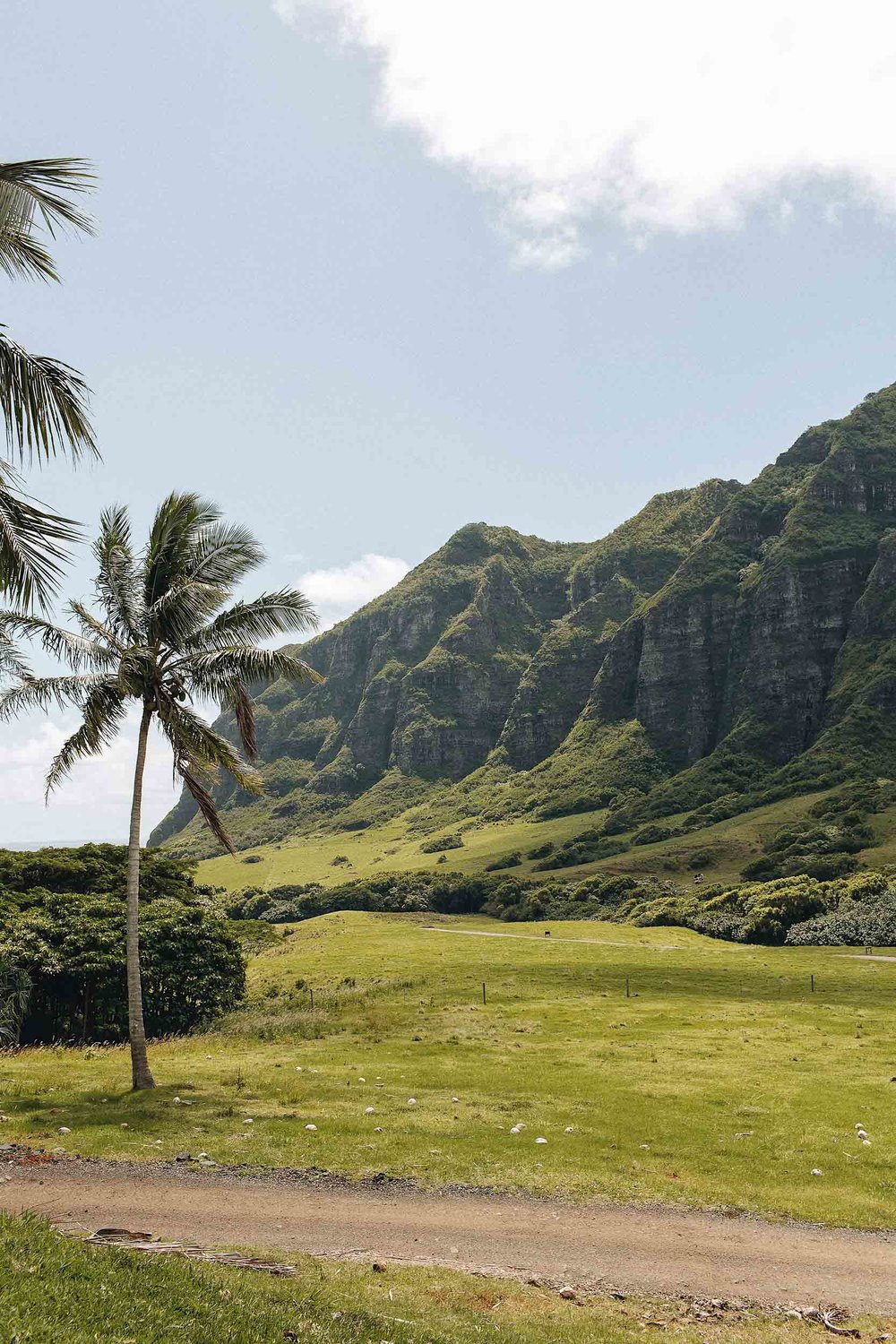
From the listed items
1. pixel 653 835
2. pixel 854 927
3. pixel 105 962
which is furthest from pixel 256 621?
pixel 653 835

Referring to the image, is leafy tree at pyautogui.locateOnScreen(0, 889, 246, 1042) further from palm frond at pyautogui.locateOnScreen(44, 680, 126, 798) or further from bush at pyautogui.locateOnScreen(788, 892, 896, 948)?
bush at pyautogui.locateOnScreen(788, 892, 896, 948)

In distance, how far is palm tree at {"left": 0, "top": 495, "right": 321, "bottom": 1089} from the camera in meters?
23.2

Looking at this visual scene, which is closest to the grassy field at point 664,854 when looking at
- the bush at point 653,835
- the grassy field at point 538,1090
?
the bush at point 653,835

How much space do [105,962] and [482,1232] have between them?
80.2ft

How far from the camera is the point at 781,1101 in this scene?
2261 cm

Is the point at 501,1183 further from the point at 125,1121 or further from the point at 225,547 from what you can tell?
the point at 225,547

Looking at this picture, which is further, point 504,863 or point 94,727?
point 504,863

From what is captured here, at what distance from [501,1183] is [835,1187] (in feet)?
22.2

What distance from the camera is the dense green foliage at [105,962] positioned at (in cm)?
3338

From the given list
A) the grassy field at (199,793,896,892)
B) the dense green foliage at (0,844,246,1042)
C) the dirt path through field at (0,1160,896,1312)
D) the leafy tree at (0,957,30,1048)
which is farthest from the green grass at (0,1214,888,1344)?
the grassy field at (199,793,896,892)

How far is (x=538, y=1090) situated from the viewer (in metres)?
23.7

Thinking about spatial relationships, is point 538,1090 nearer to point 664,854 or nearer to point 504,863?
point 664,854

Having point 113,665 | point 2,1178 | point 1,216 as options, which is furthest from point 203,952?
point 1,216

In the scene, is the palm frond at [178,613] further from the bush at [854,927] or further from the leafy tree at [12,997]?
the bush at [854,927]
